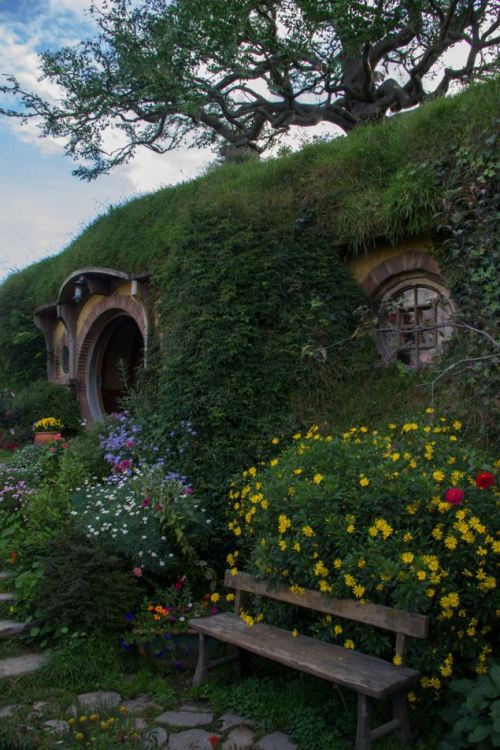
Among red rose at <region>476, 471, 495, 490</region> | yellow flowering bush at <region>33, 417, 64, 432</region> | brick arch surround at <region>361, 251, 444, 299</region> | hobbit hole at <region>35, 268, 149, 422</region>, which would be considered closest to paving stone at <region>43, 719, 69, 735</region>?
red rose at <region>476, 471, 495, 490</region>

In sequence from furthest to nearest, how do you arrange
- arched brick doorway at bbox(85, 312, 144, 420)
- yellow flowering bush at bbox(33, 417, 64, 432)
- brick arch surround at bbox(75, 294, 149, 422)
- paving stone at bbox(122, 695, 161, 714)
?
arched brick doorway at bbox(85, 312, 144, 420)
brick arch surround at bbox(75, 294, 149, 422)
yellow flowering bush at bbox(33, 417, 64, 432)
paving stone at bbox(122, 695, 161, 714)

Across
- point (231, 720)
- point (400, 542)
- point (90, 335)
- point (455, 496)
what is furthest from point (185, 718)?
point (90, 335)

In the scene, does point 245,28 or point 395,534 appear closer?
point 395,534

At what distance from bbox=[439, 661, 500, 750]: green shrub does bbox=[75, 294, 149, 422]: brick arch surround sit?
788 cm

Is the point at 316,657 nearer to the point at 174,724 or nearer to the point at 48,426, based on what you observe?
the point at 174,724

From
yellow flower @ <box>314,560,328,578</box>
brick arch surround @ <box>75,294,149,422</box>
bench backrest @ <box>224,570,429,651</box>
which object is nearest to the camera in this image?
bench backrest @ <box>224,570,429,651</box>

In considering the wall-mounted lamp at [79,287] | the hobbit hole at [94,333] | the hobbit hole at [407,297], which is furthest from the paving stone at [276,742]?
the wall-mounted lamp at [79,287]

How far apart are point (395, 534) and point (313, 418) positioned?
2.65 metres

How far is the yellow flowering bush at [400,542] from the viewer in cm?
320

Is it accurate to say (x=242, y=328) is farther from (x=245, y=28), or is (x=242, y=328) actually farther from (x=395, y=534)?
(x=245, y=28)

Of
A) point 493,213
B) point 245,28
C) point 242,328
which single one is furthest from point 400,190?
point 245,28

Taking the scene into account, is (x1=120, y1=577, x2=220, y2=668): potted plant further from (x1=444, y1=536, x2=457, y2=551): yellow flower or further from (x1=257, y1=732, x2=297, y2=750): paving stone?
(x1=444, y1=536, x2=457, y2=551): yellow flower

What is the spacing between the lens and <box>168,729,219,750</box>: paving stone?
3.22 m

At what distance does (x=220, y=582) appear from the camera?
16.2ft
